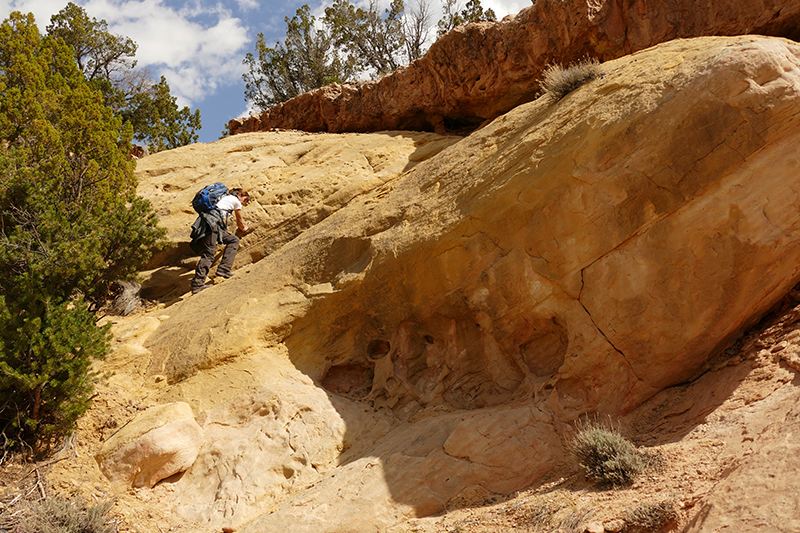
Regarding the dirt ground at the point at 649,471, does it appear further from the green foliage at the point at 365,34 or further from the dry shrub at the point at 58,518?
the green foliage at the point at 365,34

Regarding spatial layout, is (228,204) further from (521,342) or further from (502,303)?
(521,342)

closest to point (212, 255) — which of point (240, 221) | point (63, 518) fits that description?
point (240, 221)

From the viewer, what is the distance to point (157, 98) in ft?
71.1

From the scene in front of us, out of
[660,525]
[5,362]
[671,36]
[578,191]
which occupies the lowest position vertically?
[660,525]

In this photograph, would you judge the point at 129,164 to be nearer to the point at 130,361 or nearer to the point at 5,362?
the point at 130,361

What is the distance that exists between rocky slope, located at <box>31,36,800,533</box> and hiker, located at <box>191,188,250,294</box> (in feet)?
5.96

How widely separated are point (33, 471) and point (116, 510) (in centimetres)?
90

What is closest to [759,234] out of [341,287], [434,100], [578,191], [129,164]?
[578,191]

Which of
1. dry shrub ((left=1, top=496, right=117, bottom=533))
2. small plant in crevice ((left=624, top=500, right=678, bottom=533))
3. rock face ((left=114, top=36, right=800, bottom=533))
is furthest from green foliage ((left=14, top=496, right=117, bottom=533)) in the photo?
small plant in crevice ((left=624, top=500, right=678, bottom=533))

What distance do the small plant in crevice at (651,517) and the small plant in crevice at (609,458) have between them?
1.56 feet

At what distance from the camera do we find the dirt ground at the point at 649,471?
3.99 meters

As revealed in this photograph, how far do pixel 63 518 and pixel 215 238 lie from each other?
5.47 metres

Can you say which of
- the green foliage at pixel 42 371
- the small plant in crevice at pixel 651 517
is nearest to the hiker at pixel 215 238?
the green foliage at pixel 42 371

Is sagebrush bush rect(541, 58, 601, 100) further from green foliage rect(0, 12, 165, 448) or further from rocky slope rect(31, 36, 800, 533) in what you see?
green foliage rect(0, 12, 165, 448)
